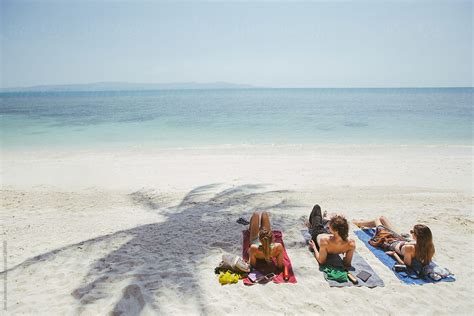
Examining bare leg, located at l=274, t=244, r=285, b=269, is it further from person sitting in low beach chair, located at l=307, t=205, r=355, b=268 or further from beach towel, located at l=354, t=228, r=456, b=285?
beach towel, located at l=354, t=228, r=456, b=285

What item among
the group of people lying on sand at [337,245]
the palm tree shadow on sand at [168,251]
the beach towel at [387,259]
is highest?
the group of people lying on sand at [337,245]

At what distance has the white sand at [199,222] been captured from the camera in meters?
4.26

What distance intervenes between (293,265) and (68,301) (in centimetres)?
335

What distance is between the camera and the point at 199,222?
6957 millimetres

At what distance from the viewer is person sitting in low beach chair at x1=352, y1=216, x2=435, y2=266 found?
4.80 metres

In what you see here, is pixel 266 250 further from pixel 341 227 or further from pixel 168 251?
pixel 168 251

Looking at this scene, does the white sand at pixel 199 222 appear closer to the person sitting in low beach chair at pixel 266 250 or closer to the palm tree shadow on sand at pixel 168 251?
the palm tree shadow on sand at pixel 168 251

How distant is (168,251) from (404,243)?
13.6 ft

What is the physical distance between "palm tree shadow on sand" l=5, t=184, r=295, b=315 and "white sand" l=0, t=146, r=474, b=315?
0.02 metres

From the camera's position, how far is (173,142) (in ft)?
64.3

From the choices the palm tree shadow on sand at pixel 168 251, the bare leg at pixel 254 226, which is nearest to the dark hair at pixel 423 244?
the bare leg at pixel 254 226

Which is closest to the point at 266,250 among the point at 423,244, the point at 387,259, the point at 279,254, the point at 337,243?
the point at 279,254

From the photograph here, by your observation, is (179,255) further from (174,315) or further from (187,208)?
(187,208)

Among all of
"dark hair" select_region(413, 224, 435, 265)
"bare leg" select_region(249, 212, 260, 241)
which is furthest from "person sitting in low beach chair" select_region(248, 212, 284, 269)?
"dark hair" select_region(413, 224, 435, 265)
